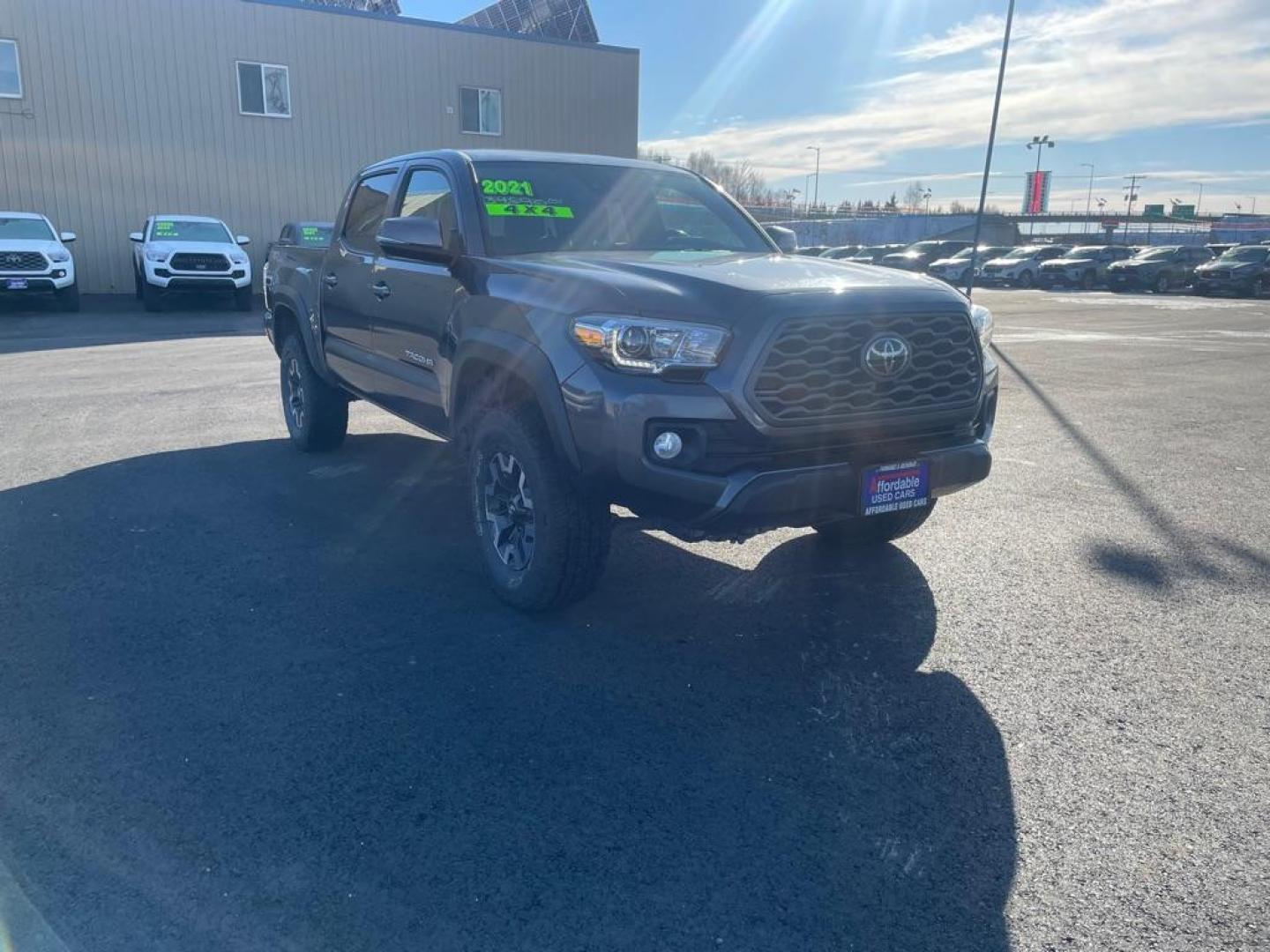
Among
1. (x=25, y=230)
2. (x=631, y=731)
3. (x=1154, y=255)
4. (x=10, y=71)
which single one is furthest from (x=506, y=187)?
(x=1154, y=255)

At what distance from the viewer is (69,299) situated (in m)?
19.0

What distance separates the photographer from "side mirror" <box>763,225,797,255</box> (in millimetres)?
5781

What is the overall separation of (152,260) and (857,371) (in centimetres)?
1874

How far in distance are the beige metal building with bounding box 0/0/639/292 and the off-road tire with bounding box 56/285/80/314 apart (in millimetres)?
4592

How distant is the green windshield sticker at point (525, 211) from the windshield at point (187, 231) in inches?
681

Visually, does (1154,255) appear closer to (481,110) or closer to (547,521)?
(481,110)

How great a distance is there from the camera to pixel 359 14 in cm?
2511

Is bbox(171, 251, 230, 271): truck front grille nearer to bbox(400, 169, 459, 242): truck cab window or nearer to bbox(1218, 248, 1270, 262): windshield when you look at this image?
bbox(400, 169, 459, 242): truck cab window

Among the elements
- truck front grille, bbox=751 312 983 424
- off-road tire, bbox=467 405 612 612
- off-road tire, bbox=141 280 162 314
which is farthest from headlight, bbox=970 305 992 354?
off-road tire, bbox=141 280 162 314

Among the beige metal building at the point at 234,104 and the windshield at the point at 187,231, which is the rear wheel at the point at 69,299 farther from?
the beige metal building at the point at 234,104

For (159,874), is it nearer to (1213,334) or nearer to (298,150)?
(1213,334)

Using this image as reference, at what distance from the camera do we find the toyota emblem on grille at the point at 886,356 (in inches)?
147

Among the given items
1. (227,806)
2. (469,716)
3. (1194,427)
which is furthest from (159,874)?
(1194,427)

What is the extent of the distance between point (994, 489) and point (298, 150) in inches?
906
